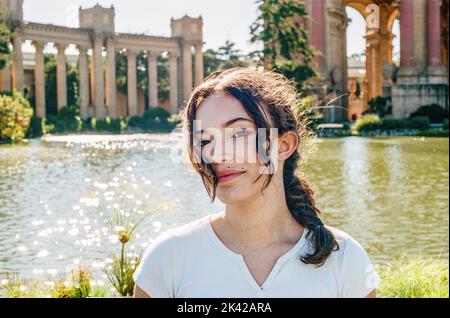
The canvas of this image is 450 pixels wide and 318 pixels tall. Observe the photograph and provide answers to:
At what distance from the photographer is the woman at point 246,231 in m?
2.33

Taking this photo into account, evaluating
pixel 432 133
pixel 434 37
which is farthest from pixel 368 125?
pixel 434 37

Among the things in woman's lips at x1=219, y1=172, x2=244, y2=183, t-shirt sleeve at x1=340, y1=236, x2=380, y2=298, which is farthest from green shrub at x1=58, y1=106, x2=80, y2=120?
t-shirt sleeve at x1=340, y1=236, x2=380, y2=298

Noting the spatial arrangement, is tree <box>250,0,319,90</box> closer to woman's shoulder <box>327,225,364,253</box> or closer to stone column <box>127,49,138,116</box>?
stone column <box>127,49,138,116</box>

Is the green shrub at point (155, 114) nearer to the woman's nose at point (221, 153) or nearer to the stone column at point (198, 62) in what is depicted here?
the stone column at point (198, 62)

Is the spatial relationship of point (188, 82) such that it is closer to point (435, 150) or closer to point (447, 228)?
point (435, 150)

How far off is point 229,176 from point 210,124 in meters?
0.16

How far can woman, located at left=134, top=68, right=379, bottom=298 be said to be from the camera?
2.33 meters

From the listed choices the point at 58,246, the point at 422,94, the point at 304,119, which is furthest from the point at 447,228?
→ the point at 422,94

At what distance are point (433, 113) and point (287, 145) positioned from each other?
4350 centimetres

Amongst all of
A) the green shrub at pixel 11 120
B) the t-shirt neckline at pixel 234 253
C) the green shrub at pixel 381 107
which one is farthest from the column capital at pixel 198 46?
the t-shirt neckline at pixel 234 253

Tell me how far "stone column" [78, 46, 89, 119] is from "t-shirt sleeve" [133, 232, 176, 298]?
6402 centimetres

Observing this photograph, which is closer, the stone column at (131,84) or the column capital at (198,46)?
the stone column at (131,84)

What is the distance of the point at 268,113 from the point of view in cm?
241
